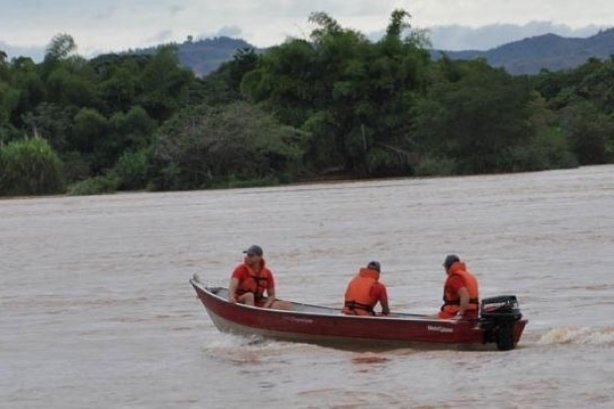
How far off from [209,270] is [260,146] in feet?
129

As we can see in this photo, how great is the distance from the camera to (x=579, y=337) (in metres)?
16.6

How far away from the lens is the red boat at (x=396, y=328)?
1559 cm

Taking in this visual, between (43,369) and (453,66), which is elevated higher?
(453,66)

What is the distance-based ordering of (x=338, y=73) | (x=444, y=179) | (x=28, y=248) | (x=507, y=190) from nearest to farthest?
(x=28, y=248), (x=507, y=190), (x=444, y=179), (x=338, y=73)

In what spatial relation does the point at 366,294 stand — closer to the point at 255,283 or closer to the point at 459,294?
the point at 459,294

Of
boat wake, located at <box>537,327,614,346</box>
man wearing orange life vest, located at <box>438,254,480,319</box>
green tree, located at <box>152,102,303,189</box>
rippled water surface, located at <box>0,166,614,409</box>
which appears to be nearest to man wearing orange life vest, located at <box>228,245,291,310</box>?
rippled water surface, located at <box>0,166,614,409</box>

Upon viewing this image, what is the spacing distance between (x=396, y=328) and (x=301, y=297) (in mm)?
6708

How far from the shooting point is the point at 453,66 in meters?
76.5

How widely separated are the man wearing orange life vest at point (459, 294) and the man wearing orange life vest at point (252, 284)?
8.69 feet

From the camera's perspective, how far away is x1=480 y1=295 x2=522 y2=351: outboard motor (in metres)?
15.4

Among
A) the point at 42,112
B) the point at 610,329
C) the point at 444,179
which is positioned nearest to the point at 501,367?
the point at 610,329

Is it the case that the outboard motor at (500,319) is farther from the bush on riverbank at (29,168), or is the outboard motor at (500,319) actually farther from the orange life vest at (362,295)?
the bush on riverbank at (29,168)

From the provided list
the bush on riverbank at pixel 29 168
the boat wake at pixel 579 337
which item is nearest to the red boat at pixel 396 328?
the boat wake at pixel 579 337

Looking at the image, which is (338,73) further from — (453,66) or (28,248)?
(28,248)
